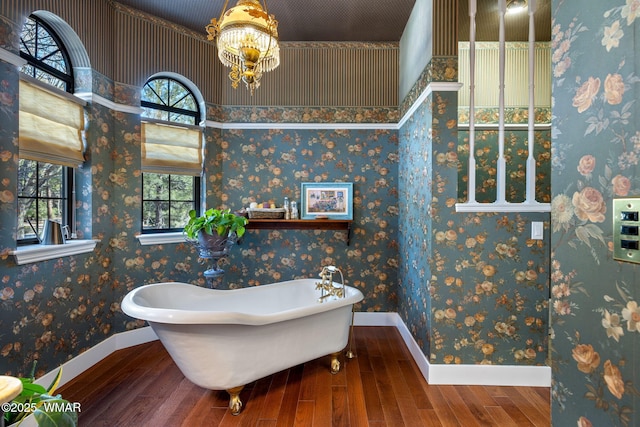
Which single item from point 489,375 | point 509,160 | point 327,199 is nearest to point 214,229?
point 327,199

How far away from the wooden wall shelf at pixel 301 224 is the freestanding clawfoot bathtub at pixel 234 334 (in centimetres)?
90

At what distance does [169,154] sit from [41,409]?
99.7 inches

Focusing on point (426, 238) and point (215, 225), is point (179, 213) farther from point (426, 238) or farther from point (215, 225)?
point (426, 238)

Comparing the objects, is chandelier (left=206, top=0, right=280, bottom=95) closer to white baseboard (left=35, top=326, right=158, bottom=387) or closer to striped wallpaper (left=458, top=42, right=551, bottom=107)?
striped wallpaper (left=458, top=42, right=551, bottom=107)

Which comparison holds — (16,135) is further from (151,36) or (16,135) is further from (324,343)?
(324,343)

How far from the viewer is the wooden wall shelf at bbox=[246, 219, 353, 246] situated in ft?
10.6

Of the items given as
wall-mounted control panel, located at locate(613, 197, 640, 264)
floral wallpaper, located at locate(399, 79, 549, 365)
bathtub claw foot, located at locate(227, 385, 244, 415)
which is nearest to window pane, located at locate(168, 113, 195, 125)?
floral wallpaper, located at locate(399, 79, 549, 365)

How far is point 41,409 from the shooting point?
1029 mm

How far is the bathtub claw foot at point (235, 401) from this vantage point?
1.93 metres

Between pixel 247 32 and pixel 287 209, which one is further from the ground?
pixel 247 32

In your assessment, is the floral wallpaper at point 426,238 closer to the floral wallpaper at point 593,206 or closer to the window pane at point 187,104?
the floral wallpaper at point 593,206

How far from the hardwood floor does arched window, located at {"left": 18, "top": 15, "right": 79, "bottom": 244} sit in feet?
4.13

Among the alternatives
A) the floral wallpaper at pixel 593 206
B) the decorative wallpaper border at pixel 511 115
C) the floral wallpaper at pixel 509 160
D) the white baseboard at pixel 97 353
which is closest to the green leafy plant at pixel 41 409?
the white baseboard at pixel 97 353

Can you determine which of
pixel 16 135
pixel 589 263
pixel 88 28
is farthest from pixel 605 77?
pixel 88 28
